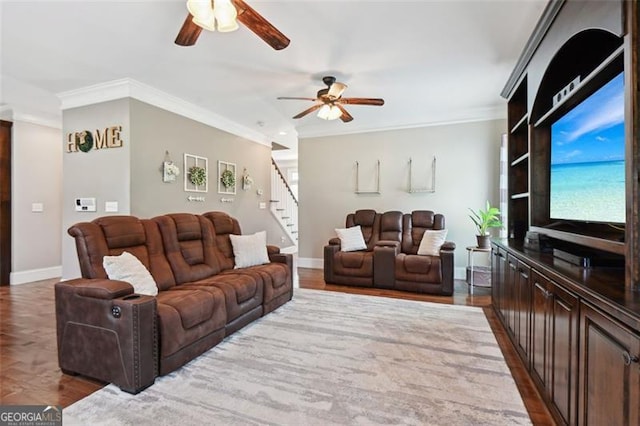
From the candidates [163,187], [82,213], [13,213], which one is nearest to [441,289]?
[163,187]

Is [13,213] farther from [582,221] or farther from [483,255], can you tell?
[483,255]

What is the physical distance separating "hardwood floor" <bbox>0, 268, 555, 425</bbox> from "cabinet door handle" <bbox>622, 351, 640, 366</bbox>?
0.93 meters

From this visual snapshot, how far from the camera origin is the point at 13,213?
16.5 feet

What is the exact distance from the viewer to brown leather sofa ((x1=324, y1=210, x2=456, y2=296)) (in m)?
4.40

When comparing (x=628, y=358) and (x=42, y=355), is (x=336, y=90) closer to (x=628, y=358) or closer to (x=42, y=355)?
(x=628, y=358)

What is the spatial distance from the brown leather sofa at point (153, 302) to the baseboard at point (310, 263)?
2723 millimetres

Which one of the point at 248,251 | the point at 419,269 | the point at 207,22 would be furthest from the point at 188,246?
the point at 419,269

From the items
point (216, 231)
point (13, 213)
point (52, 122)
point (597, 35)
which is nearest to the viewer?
point (597, 35)

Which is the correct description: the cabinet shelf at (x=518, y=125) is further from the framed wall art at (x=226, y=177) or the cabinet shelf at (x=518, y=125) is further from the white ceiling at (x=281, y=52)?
the framed wall art at (x=226, y=177)

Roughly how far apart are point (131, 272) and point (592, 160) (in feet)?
10.5

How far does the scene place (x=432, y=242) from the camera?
4.79 metres

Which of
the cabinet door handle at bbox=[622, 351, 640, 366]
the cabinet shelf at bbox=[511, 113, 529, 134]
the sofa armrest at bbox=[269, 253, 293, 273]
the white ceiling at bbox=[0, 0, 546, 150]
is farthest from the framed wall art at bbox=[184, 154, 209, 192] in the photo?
the cabinet door handle at bbox=[622, 351, 640, 366]

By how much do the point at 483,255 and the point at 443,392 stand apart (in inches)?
148

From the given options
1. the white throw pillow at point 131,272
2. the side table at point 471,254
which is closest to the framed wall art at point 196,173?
the white throw pillow at point 131,272
